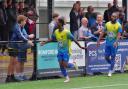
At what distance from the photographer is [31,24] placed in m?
21.3

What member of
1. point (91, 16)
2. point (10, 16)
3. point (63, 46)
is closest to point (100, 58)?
point (91, 16)

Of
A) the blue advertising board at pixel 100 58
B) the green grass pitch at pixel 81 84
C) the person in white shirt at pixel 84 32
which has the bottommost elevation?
the green grass pitch at pixel 81 84

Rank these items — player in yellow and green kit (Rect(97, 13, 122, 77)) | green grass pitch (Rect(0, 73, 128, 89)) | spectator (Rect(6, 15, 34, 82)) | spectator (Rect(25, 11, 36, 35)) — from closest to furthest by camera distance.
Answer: green grass pitch (Rect(0, 73, 128, 89)), spectator (Rect(6, 15, 34, 82)), player in yellow and green kit (Rect(97, 13, 122, 77)), spectator (Rect(25, 11, 36, 35))

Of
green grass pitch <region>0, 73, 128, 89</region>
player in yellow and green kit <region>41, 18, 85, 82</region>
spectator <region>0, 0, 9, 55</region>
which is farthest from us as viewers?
spectator <region>0, 0, 9, 55</region>

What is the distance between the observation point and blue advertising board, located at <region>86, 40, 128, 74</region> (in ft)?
66.7

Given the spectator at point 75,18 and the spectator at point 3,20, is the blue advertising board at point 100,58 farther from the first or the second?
the spectator at point 3,20

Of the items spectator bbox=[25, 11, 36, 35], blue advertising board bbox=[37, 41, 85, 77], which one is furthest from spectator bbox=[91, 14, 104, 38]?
spectator bbox=[25, 11, 36, 35]

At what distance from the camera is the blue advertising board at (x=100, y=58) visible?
2034 cm

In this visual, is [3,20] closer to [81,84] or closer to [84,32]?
[84,32]

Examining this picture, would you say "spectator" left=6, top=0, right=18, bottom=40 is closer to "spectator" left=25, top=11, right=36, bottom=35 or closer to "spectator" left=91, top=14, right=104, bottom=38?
"spectator" left=25, top=11, right=36, bottom=35

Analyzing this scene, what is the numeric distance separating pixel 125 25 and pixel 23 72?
6051 mm

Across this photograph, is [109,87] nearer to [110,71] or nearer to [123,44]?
[110,71]

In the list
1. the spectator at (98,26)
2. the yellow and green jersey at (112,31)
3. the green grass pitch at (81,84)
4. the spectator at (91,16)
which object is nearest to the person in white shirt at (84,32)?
the spectator at (98,26)

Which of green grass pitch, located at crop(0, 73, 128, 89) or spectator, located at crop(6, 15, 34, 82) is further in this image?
spectator, located at crop(6, 15, 34, 82)
